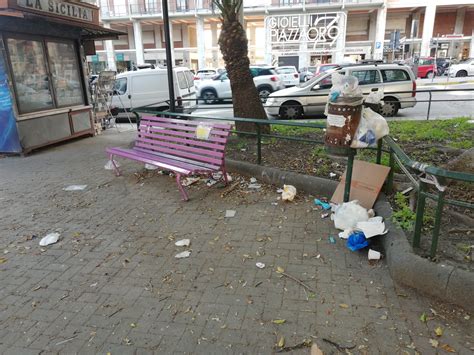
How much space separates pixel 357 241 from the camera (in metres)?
3.56

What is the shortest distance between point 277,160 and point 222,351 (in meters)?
3.77

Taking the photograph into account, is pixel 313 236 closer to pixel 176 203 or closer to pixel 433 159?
pixel 176 203

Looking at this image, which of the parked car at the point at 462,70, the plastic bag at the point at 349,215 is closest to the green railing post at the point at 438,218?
the plastic bag at the point at 349,215

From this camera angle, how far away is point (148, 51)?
162 ft

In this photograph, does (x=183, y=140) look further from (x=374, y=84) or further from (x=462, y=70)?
(x=462, y=70)

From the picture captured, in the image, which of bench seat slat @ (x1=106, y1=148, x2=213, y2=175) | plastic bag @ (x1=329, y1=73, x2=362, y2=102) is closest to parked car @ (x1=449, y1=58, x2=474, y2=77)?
bench seat slat @ (x1=106, y1=148, x2=213, y2=175)

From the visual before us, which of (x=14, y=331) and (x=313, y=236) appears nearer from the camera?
(x=14, y=331)

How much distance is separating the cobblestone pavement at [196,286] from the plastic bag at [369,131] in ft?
3.19

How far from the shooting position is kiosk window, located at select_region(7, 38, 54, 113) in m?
7.75

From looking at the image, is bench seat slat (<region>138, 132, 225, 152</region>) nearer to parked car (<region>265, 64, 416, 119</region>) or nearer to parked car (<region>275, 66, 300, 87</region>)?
parked car (<region>265, 64, 416, 119</region>)

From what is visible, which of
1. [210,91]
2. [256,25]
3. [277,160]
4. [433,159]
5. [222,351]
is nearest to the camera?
[222,351]

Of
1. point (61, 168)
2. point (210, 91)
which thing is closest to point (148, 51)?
point (210, 91)

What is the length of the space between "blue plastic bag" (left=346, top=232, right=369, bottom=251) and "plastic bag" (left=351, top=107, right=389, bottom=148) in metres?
0.91

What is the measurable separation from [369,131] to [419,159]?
200cm
